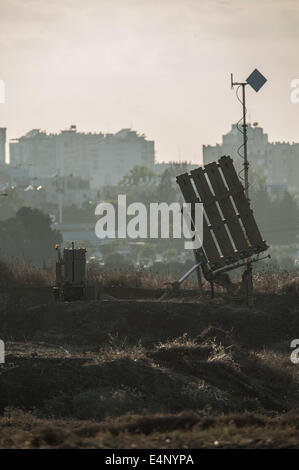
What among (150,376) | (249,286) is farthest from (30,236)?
(150,376)

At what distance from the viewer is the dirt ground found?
13.1 m

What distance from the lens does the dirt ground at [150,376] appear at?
43.1ft

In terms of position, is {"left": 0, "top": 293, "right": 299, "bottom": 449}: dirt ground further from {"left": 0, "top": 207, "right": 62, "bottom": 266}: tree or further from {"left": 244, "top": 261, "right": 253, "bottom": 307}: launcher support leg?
{"left": 0, "top": 207, "right": 62, "bottom": 266}: tree

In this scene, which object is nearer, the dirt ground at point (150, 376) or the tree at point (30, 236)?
the dirt ground at point (150, 376)

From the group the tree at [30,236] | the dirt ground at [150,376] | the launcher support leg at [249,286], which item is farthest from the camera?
the tree at [30,236]

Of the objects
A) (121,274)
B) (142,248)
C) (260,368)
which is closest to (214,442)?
(260,368)

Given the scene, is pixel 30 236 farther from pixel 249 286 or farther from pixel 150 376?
pixel 150 376

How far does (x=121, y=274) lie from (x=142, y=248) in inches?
4279

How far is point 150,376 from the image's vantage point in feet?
55.4

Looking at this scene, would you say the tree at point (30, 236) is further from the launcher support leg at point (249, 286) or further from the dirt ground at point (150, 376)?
the launcher support leg at point (249, 286)

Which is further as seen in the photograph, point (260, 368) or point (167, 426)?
point (260, 368)

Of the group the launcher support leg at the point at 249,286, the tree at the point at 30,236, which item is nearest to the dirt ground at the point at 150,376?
the launcher support leg at the point at 249,286
